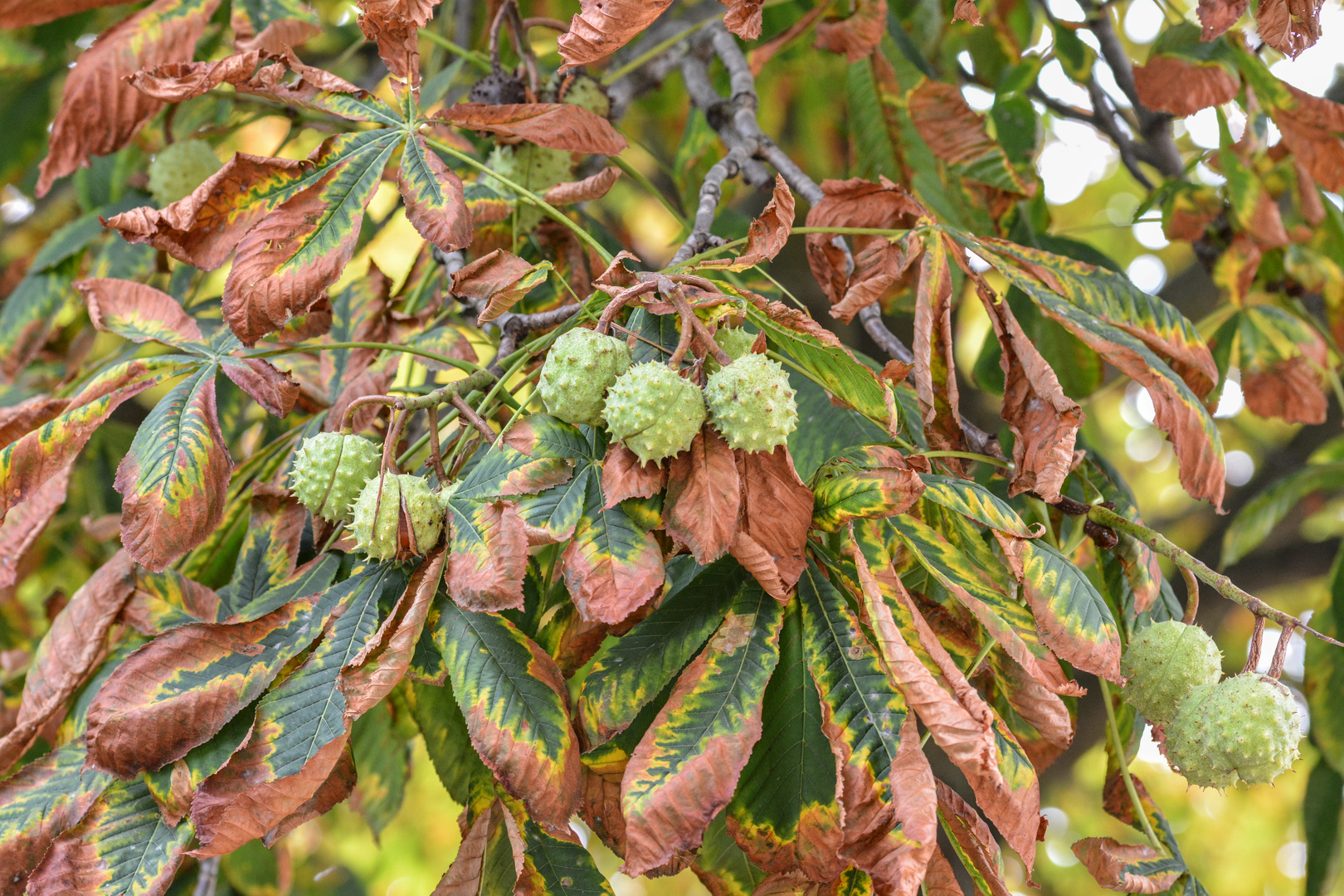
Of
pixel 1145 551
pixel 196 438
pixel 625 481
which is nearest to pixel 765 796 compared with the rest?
pixel 625 481

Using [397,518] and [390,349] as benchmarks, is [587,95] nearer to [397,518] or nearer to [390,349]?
[390,349]

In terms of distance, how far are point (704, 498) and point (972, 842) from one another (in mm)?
370

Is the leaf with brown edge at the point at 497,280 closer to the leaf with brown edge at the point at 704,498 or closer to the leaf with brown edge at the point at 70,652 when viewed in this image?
the leaf with brown edge at the point at 704,498

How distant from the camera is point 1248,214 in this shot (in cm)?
164

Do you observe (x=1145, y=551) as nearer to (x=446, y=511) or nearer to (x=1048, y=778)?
(x=446, y=511)

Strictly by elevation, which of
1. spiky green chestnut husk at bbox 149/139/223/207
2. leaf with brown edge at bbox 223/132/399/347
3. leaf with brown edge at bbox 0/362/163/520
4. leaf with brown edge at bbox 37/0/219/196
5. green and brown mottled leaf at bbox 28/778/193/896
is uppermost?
leaf with brown edge at bbox 37/0/219/196

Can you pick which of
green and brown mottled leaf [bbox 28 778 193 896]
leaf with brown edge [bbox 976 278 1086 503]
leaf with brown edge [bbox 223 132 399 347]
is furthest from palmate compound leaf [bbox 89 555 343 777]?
leaf with brown edge [bbox 976 278 1086 503]

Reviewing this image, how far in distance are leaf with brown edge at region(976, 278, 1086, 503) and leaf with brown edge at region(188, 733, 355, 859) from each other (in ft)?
2.20

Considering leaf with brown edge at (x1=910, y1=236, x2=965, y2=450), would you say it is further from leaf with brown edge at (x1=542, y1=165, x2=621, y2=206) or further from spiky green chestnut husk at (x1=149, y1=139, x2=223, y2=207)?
spiky green chestnut husk at (x1=149, y1=139, x2=223, y2=207)

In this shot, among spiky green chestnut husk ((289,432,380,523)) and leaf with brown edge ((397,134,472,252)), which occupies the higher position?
leaf with brown edge ((397,134,472,252))

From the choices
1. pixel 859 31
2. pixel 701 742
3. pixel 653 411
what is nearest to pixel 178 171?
pixel 859 31

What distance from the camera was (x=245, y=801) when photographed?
0.77 m

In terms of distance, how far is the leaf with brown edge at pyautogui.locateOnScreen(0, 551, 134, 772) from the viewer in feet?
3.40

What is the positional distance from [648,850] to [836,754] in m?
0.16
